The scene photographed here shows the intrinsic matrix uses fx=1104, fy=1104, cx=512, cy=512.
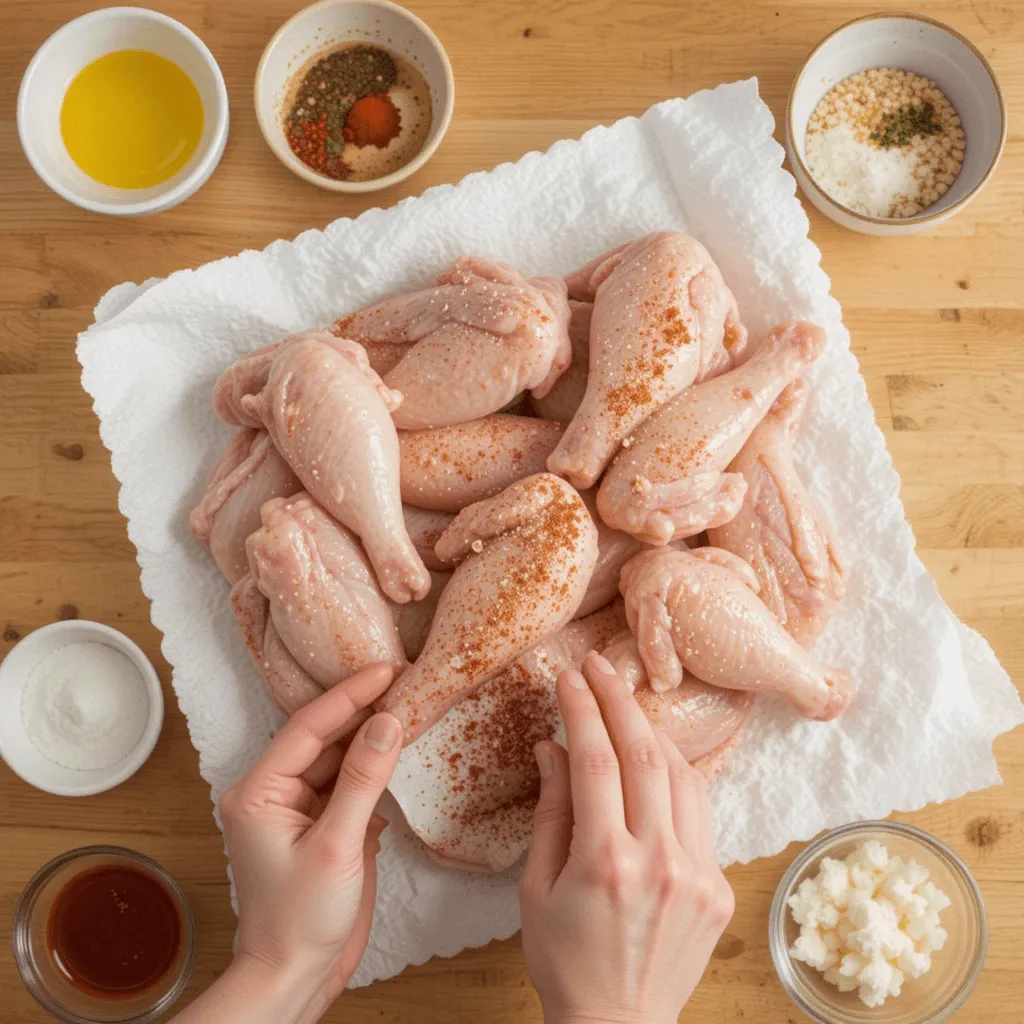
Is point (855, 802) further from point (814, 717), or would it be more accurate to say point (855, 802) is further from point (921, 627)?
point (921, 627)

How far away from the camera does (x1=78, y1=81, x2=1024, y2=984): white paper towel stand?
6.50 ft

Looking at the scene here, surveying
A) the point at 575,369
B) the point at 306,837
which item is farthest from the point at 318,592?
the point at 575,369

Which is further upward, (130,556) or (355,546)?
(355,546)

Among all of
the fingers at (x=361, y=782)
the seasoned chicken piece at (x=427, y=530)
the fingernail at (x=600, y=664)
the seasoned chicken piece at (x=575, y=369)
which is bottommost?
the fingers at (x=361, y=782)

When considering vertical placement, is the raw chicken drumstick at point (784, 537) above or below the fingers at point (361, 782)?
above

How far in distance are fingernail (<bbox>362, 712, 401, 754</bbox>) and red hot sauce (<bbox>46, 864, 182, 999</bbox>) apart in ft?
2.09

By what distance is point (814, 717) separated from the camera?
1939 millimetres

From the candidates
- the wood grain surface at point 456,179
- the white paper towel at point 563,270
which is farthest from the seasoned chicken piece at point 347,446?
the wood grain surface at point 456,179

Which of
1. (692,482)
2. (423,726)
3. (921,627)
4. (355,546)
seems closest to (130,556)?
(355,546)

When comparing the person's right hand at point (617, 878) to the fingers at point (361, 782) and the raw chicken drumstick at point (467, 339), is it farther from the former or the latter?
the raw chicken drumstick at point (467, 339)

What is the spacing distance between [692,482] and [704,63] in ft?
A: 3.13

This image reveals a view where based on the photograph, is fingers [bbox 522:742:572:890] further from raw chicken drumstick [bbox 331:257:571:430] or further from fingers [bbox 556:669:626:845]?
raw chicken drumstick [bbox 331:257:571:430]

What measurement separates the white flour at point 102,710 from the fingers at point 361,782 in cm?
56

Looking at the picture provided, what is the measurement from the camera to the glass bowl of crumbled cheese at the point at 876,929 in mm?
1982
